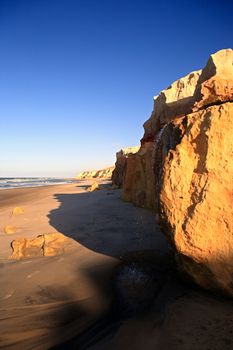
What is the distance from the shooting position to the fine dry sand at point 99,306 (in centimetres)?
209

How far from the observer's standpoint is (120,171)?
16.7 m

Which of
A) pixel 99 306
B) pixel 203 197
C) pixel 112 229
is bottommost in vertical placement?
pixel 99 306

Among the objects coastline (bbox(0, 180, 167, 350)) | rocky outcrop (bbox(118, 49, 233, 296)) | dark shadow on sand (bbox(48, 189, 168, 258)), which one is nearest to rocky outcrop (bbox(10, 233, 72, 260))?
coastline (bbox(0, 180, 167, 350))

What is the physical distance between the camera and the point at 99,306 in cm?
266

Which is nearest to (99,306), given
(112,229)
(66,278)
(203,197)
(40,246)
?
(66,278)

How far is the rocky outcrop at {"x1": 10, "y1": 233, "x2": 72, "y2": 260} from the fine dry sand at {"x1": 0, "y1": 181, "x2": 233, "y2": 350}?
0.51 feet

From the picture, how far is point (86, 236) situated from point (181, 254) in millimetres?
2505

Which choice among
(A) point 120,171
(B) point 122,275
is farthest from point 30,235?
(A) point 120,171

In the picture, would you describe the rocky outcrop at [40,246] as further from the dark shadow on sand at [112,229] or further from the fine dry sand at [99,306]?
→ the dark shadow on sand at [112,229]

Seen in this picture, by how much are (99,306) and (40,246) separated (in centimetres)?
218

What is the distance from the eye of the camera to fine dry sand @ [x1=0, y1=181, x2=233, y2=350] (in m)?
2.09

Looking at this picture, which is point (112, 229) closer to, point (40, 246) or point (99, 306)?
point (40, 246)

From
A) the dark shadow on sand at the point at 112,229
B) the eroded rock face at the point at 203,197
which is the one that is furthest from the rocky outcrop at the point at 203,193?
the dark shadow on sand at the point at 112,229

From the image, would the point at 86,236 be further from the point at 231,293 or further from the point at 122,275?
the point at 231,293
